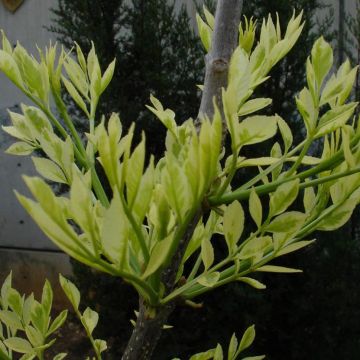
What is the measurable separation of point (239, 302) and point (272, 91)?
0.83 m

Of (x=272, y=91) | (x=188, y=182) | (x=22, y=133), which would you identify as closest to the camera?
(x=188, y=182)

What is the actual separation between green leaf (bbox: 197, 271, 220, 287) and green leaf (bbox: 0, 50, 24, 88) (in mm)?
291

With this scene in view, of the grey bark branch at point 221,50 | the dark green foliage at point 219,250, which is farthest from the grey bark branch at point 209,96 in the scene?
the dark green foliage at point 219,250

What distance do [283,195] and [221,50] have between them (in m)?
0.18

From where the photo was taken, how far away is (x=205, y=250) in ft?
1.84

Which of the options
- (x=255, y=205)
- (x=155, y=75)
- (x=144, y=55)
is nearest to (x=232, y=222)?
(x=255, y=205)

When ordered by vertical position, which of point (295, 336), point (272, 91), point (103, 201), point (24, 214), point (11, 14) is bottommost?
point (295, 336)

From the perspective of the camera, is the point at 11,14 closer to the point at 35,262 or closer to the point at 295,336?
the point at 35,262

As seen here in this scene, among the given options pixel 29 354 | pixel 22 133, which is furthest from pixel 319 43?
pixel 29 354

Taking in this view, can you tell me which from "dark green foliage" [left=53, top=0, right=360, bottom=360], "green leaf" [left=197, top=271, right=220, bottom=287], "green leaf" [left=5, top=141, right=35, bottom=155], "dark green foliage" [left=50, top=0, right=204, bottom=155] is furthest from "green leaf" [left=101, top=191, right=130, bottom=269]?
"dark green foliage" [left=50, top=0, right=204, bottom=155]

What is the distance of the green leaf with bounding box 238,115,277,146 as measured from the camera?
504 mm

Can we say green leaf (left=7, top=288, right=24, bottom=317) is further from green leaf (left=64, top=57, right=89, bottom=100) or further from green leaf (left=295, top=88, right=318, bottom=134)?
green leaf (left=295, top=88, right=318, bottom=134)

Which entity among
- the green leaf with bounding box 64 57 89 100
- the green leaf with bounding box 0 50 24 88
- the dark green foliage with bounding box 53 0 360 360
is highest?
the green leaf with bounding box 0 50 24 88

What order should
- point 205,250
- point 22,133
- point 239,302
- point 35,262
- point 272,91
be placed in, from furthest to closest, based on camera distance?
point 35,262
point 272,91
point 239,302
point 22,133
point 205,250
